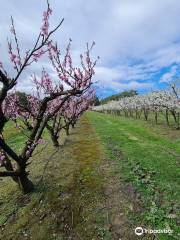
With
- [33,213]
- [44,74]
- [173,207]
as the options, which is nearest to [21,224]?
[33,213]

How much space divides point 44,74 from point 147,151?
30.2 feet

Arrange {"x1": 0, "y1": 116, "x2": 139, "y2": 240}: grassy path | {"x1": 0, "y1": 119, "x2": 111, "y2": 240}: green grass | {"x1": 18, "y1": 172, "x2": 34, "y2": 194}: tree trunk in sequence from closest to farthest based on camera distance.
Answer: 1. {"x1": 0, "y1": 116, "x2": 139, "y2": 240}: grassy path
2. {"x1": 0, "y1": 119, "x2": 111, "y2": 240}: green grass
3. {"x1": 18, "y1": 172, "x2": 34, "y2": 194}: tree trunk

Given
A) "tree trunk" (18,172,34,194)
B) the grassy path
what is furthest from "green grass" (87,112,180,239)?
"tree trunk" (18,172,34,194)

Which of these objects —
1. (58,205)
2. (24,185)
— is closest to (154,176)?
(58,205)

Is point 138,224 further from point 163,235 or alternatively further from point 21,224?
point 21,224

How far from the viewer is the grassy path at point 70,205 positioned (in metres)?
8.71

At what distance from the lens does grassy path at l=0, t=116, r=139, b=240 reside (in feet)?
28.6

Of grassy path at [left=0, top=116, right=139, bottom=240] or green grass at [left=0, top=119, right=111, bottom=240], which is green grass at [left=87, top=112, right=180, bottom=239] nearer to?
grassy path at [left=0, top=116, right=139, bottom=240]

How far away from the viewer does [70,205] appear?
1037 centimetres

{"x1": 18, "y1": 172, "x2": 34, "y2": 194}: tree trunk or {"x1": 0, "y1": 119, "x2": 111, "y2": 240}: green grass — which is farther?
{"x1": 18, "y1": 172, "x2": 34, "y2": 194}: tree trunk

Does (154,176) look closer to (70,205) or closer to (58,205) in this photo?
(70,205)

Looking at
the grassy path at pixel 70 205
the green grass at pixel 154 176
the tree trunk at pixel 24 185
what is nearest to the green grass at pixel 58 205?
the grassy path at pixel 70 205

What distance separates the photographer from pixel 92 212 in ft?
31.9

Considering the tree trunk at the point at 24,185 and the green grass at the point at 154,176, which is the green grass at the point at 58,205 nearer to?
the tree trunk at the point at 24,185
